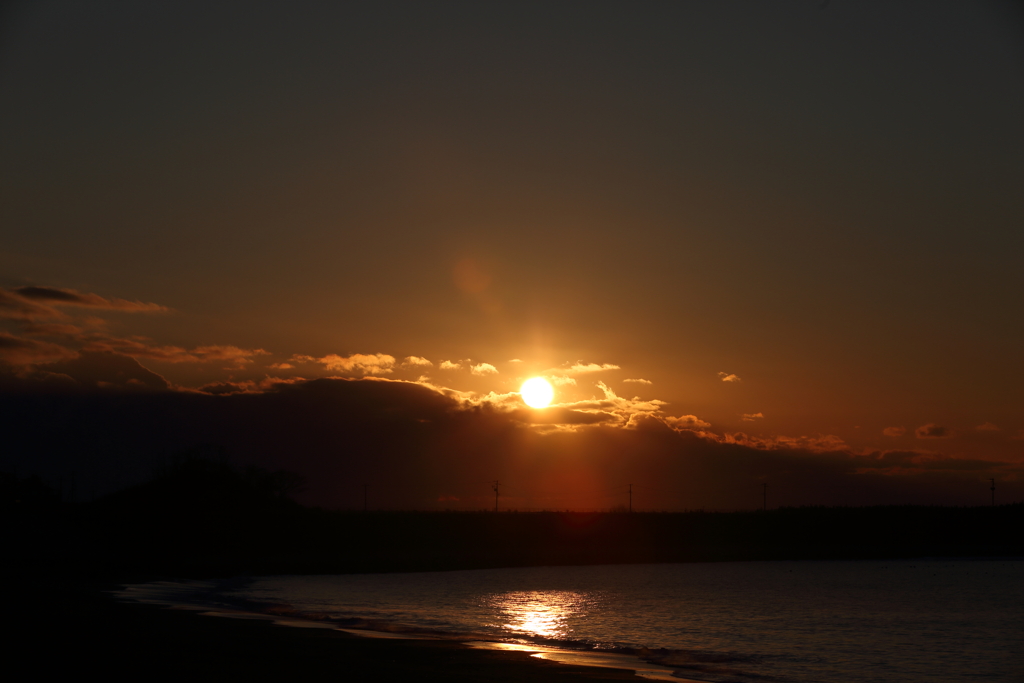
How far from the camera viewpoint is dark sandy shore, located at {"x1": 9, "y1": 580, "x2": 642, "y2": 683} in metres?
20.0

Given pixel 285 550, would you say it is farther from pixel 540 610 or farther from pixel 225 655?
pixel 225 655

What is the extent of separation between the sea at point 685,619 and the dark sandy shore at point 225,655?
3.08 metres

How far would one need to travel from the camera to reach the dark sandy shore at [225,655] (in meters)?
20.0

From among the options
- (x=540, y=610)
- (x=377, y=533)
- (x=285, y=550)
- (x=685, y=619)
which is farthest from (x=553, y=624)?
(x=377, y=533)

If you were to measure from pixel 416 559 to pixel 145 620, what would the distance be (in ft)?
270

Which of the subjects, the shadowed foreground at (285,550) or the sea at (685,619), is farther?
the sea at (685,619)

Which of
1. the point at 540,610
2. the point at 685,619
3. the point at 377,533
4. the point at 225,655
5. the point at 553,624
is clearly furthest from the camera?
the point at 377,533

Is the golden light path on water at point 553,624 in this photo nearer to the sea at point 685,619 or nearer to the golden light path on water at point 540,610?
the golden light path on water at point 540,610

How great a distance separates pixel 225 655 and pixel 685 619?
93.1 feet

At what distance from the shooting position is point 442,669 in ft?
70.5

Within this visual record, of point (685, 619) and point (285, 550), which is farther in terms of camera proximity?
point (285, 550)

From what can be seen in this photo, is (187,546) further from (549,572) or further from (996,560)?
(996,560)

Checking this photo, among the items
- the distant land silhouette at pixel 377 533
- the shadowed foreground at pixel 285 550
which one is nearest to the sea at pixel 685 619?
the shadowed foreground at pixel 285 550

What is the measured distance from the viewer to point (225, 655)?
22.6 m
